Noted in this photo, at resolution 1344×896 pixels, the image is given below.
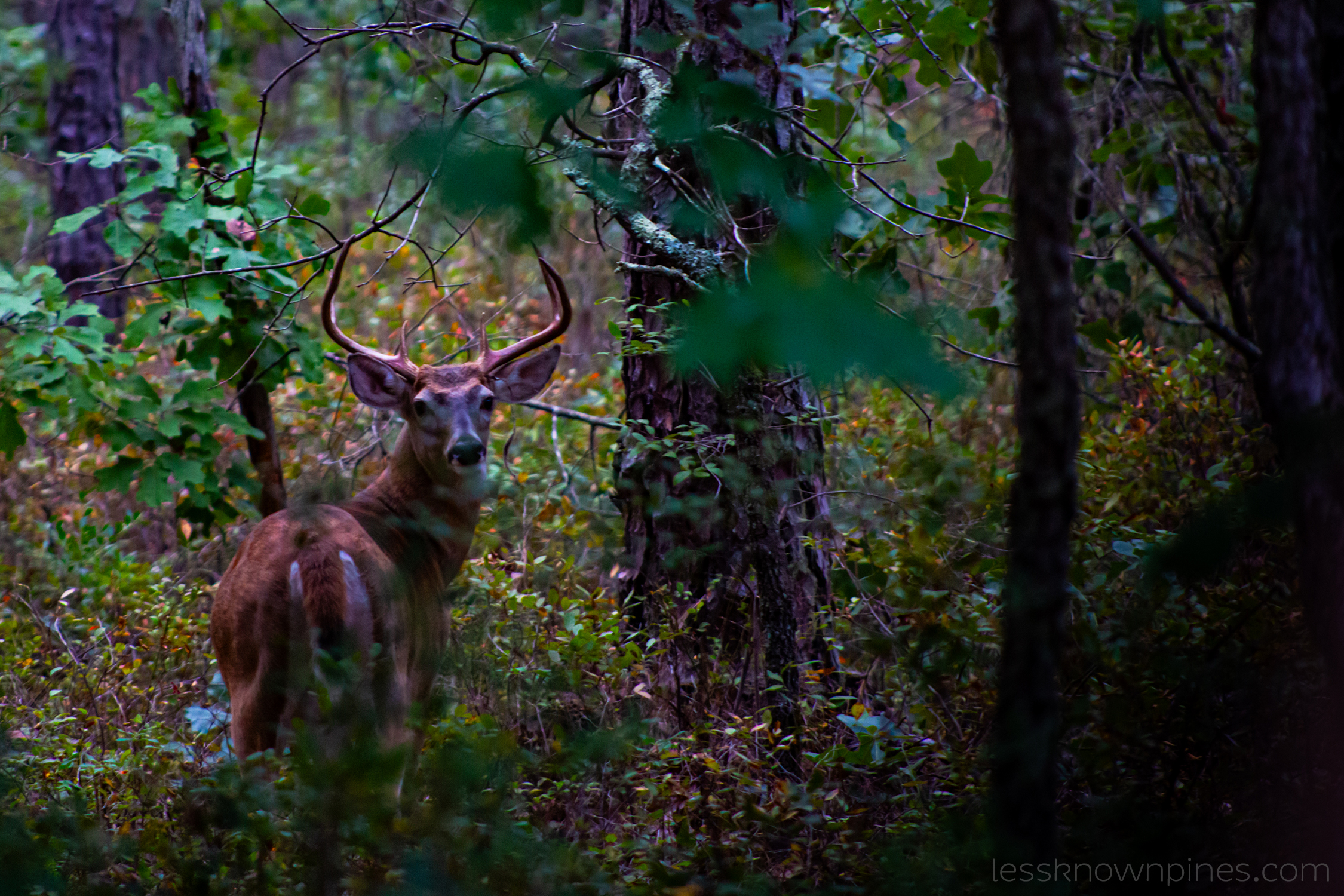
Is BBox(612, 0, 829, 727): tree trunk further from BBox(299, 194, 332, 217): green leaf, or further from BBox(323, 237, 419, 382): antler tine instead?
BBox(299, 194, 332, 217): green leaf

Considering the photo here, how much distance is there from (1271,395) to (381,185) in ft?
32.6

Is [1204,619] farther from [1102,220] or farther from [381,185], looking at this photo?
[381,185]

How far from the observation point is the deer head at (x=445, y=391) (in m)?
5.31

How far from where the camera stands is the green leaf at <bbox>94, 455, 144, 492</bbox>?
5.80 metres

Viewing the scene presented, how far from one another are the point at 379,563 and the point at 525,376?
63.0 inches

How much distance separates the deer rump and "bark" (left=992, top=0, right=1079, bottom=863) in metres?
2.56

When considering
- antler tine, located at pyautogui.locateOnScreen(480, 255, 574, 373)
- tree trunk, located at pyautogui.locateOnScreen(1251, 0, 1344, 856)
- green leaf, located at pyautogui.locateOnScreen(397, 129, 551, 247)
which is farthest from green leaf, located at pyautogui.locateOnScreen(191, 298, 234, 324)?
tree trunk, located at pyautogui.locateOnScreen(1251, 0, 1344, 856)

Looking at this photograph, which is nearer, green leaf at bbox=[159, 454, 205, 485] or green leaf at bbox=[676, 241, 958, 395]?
green leaf at bbox=[676, 241, 958, 395]

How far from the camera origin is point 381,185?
36.3 feet

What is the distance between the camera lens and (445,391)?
17.8 feet

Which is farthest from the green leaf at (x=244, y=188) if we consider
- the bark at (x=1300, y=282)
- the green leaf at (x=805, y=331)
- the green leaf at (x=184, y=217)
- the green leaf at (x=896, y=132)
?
the green leaf at (x=805, y=331)

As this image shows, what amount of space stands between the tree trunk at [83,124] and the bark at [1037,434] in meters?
8.14

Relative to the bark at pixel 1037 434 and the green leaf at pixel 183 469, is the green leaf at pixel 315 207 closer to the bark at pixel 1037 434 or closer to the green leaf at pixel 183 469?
the green leaf at pixel 183 469

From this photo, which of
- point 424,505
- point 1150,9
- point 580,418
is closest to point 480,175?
point 1150,9
